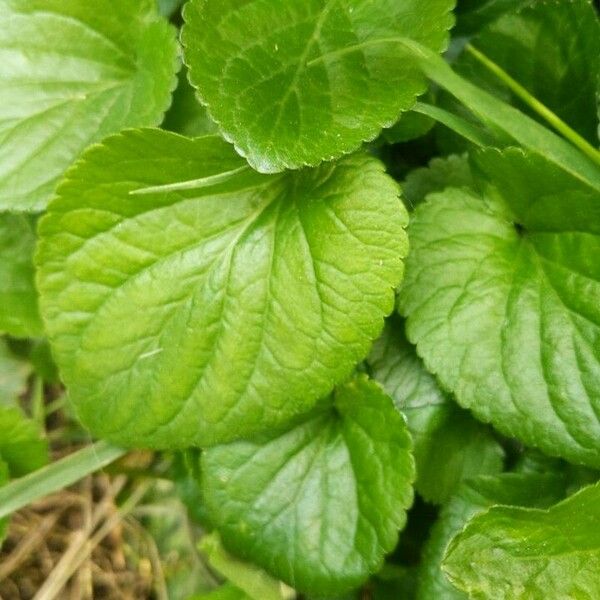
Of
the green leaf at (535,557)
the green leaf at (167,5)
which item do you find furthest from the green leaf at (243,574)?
the green leaf at (167,5)

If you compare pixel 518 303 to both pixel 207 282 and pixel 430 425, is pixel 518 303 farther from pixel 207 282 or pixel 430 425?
pixel 207 282

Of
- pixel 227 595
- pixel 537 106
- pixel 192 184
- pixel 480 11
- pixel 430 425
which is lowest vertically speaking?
pixel 227 595

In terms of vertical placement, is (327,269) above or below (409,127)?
below

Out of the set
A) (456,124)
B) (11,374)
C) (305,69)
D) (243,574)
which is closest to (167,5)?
(305,69)

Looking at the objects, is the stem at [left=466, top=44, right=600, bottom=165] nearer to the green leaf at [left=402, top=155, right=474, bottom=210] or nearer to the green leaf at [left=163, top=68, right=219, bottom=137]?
the green leaf at [left=402, top=155, right=474, bottom=210]

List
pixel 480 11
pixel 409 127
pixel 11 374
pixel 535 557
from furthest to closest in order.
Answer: pixel 11 374 → pixel 480 11 → pixel 409 127 → pixel 535 557

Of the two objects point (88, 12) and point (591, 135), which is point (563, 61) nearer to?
point (591, 135)

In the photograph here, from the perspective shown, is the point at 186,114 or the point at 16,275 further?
the point at 16,275

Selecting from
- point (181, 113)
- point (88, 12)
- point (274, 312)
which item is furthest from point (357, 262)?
point (88, 12)

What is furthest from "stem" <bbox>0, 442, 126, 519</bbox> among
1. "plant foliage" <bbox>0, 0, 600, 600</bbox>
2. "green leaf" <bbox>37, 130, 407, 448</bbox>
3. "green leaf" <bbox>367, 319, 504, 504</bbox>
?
"green leaf" <bbox>367, 319, 504, 504</bbox>
